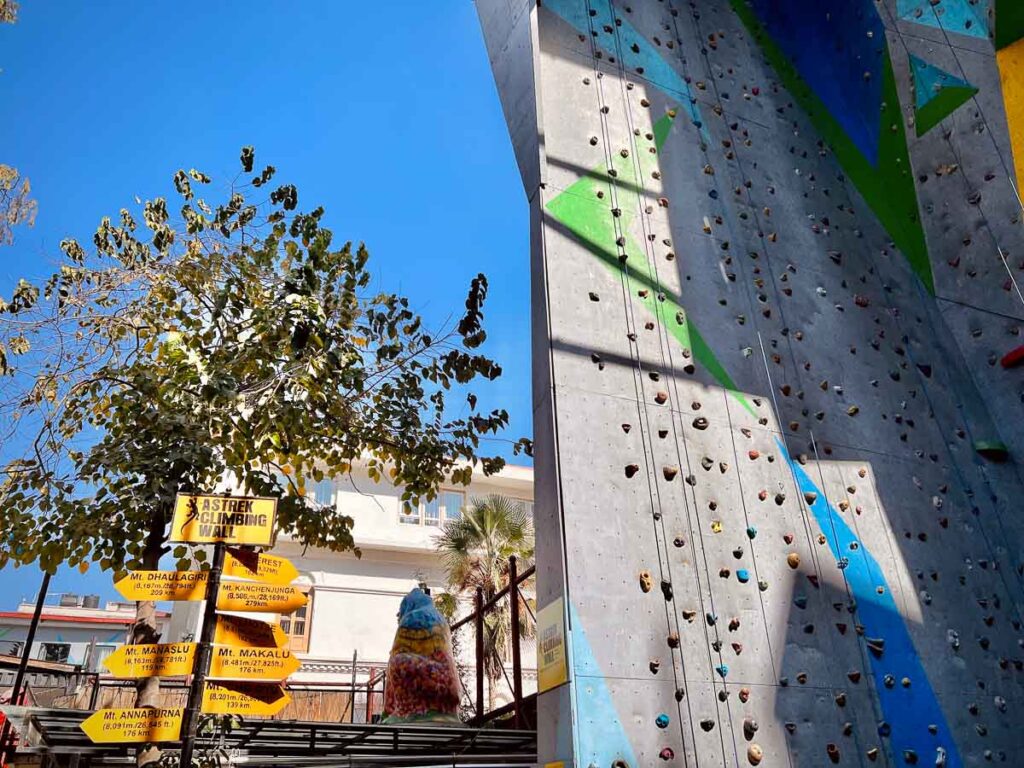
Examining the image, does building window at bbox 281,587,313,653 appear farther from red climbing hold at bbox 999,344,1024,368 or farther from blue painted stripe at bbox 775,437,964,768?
red climbing hold at bbox 999,344,1024,368

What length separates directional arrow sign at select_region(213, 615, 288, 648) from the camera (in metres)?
3.40

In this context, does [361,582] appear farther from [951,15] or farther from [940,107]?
[951,15]

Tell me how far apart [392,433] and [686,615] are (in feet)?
12.3

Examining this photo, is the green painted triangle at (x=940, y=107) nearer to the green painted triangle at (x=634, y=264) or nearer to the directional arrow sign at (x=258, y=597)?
the green painted triangle at (x=634, y=264)

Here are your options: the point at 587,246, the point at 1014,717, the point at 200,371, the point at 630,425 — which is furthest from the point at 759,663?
the point at 200,371

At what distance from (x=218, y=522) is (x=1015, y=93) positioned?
6.05 m

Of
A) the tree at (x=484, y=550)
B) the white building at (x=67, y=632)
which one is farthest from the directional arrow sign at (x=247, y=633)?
the white building at (x=67, y=632)

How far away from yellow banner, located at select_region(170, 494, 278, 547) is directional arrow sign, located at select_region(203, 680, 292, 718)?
2.00 ft

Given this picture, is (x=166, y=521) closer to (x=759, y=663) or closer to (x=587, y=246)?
(x=587, y=246)

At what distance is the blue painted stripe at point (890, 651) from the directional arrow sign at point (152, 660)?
Result: 11.6ft

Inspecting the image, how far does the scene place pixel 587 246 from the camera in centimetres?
502

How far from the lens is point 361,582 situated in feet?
60.2

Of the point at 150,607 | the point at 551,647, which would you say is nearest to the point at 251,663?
the point at 551,647

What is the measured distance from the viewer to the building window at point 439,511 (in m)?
19.5
